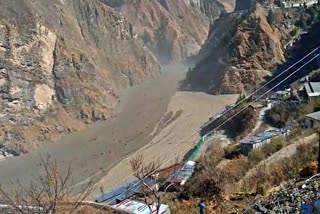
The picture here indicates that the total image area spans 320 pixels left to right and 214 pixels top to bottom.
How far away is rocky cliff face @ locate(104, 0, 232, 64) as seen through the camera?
9944cm

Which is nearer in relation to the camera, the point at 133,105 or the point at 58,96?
A: the point at 58,96

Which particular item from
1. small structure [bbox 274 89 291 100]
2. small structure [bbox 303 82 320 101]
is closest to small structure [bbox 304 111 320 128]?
small structure [bbox 303 82 320 101]

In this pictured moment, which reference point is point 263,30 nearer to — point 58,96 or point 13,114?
point 58,96

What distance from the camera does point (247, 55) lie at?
57375 millimetres

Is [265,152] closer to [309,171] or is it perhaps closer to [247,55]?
[309,171]

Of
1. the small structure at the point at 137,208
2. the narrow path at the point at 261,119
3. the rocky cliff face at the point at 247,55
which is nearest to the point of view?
the small structure at the point at 137,208

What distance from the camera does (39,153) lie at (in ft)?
140

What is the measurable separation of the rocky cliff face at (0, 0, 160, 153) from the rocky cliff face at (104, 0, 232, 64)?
3024 cm

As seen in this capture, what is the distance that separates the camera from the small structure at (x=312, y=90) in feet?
102

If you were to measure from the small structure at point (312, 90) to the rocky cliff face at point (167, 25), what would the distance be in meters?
61.4

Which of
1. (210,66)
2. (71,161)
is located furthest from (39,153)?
(210,66)

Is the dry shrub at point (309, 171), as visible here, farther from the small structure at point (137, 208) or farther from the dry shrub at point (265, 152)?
the dry shrub at point (265, 152)

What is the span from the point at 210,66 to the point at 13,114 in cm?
2706

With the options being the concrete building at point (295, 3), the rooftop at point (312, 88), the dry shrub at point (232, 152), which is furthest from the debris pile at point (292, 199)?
the concrete building at point (295, 3)
